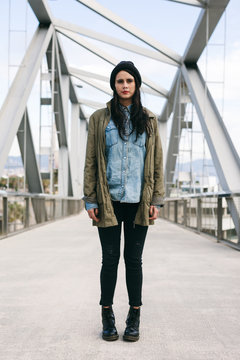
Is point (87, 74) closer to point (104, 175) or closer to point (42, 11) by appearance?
point (42, 11)

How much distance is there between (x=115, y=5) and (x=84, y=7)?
28.6 inches

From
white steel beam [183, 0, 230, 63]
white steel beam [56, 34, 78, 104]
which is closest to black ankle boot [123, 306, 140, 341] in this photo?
white steel beam [183, 0, 230, 63]

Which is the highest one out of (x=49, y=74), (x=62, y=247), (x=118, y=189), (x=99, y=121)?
(x=49, y=74)

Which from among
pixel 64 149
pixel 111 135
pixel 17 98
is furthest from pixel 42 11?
pixel 111 135

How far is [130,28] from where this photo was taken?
460 inches

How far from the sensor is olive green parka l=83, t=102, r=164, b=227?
227 centimetres

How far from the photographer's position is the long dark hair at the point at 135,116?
234cm

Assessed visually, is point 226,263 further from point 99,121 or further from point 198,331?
point 99,121

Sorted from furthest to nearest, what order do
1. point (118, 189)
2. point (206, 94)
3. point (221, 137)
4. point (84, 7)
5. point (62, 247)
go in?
point (84, 7) < point (206, 94) < point (221, 137) < point (62, 247) < point (118, 189)

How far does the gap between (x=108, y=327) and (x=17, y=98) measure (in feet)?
26.1

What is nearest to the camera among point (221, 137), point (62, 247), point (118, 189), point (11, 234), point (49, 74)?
point (118, 189)

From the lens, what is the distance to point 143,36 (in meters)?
11.9

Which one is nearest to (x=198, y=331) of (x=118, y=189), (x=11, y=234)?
(x=118, y=189)

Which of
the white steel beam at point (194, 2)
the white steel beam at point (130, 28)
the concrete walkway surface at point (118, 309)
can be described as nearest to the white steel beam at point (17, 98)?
the white steel beam at point (130, 28)
